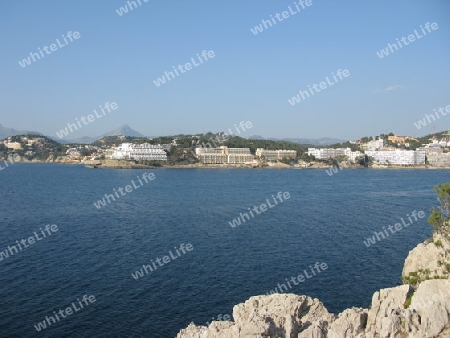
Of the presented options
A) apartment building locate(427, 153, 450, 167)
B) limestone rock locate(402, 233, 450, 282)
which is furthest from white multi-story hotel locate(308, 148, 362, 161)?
limestone rock locate(402, 233, 450, 282)

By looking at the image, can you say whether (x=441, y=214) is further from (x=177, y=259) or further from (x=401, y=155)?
(x=401, y=155)

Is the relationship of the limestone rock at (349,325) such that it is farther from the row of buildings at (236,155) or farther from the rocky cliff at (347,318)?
the row of buildings at (236,155)

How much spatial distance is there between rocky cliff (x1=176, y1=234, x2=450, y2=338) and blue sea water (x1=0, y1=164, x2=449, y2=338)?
3.40m

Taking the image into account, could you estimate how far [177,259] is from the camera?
1677cm

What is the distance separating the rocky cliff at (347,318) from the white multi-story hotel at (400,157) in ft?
288

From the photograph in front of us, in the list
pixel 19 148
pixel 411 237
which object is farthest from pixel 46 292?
pixel 19 148

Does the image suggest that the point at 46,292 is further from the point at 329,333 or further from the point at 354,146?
the point at 354,146

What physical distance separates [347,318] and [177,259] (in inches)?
390

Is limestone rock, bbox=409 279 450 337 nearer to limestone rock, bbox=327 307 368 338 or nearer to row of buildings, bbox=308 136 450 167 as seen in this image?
limestone rock, bbox=327 307 368 338

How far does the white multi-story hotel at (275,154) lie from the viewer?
306 ft

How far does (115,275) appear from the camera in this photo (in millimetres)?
14766

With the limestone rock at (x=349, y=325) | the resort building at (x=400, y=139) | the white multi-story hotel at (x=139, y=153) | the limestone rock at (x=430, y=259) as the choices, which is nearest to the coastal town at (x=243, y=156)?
the white multi-story hotel at (x=139, y=153)

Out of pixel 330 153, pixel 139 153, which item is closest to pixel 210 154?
pixel 139 153

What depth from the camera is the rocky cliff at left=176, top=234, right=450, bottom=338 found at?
23.7 feet
